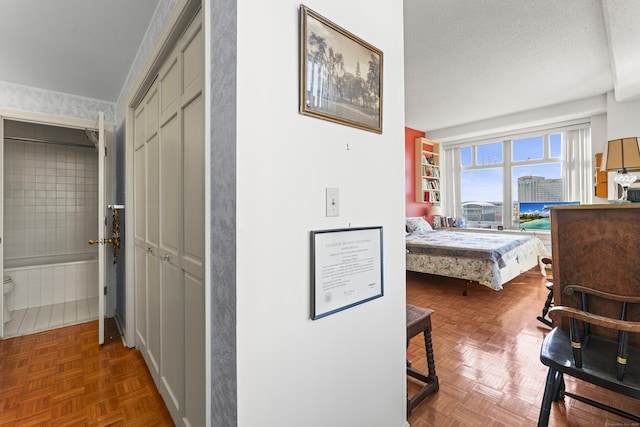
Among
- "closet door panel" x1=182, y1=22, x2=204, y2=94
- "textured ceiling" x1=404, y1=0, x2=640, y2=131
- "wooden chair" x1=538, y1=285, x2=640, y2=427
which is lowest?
"wooden chair" x1=538, y1=285, x2=640, y2=427

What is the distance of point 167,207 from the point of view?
5.50ft

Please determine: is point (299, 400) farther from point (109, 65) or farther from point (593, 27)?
point (593, 27)

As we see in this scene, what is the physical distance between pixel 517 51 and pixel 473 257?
241 centimetres

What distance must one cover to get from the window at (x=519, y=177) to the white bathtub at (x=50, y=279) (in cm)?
706

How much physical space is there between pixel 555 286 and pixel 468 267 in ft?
7.40

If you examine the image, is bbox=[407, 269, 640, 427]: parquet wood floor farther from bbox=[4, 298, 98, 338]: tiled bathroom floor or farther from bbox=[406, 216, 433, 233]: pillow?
bbox=[4, 298, 98, 338]: tiled bathroom floor

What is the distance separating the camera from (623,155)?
2240 millimetres

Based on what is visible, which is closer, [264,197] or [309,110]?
[264,197]

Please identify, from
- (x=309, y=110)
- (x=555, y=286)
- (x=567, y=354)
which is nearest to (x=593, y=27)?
(x=555, y=286)

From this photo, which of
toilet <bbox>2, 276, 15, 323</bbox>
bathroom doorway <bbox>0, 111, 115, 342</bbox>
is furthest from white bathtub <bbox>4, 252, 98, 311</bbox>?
toilet <bbox>2, 276, 15, 323</bbox>

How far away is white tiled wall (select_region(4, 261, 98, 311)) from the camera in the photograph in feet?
11.2

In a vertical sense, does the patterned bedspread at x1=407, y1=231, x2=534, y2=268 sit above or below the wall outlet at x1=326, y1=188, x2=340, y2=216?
below

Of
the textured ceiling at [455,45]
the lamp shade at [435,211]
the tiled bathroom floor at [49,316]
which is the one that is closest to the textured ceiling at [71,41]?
the textured ceiling at [455,45]

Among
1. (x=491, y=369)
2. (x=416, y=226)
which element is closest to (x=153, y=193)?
(x=491, y=369)
